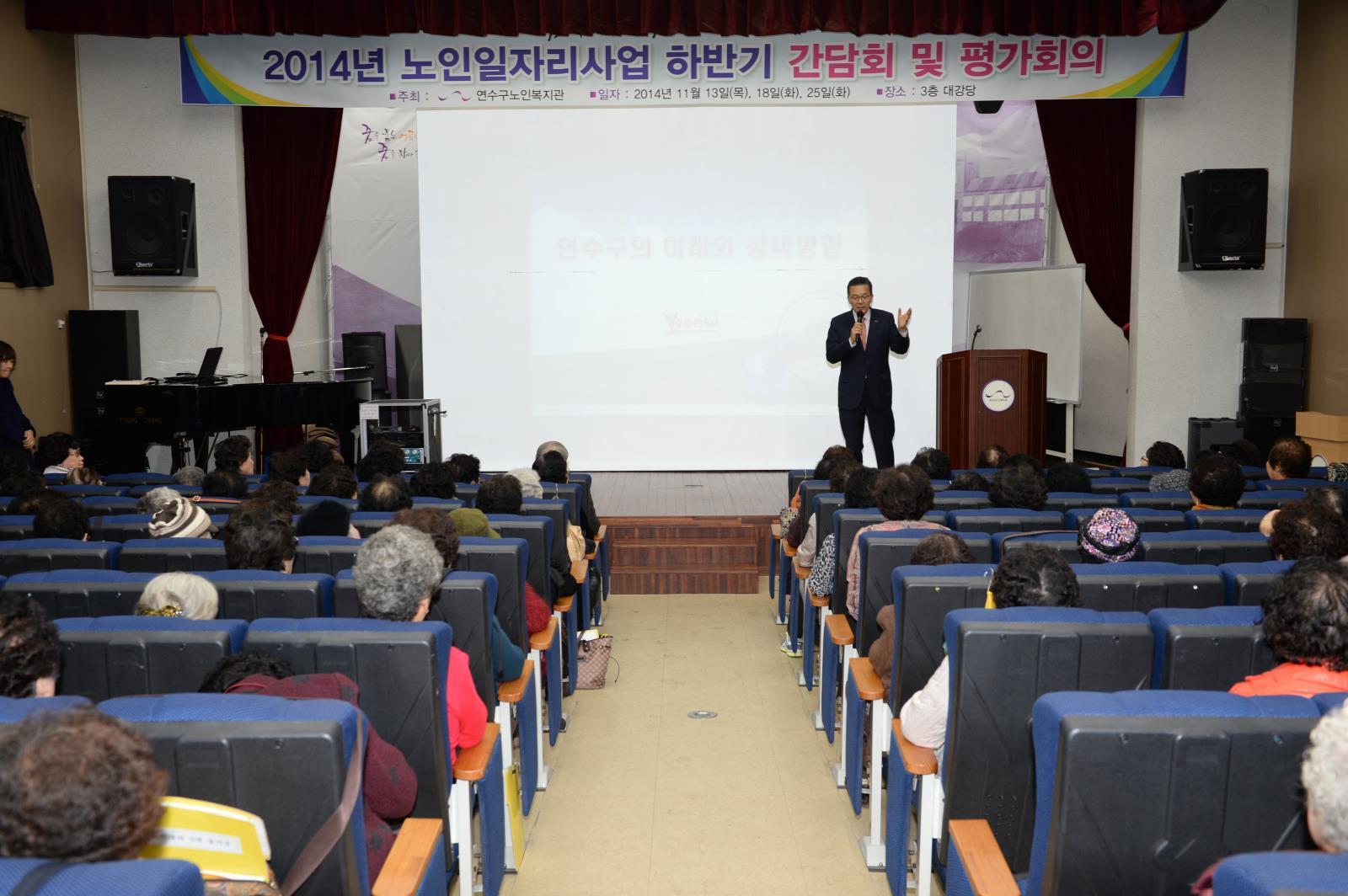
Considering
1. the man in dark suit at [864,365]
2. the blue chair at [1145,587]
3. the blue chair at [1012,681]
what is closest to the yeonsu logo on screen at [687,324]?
the man in dark suit at [864,365]

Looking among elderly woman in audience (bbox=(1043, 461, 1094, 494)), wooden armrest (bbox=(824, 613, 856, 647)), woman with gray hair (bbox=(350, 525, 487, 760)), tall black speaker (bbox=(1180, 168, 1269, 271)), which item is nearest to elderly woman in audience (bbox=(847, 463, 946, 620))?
wooden armrest (bbox=(824, 613, 856, 647))

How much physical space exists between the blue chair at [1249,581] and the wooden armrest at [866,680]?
0.92 metres

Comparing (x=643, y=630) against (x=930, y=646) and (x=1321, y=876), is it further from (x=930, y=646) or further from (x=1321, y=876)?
(x=1321, y=876)

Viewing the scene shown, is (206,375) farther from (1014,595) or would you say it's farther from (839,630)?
(1014,595)

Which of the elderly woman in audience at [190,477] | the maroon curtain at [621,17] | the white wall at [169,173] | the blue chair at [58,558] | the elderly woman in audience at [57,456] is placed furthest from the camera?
the white wall at [169,173]

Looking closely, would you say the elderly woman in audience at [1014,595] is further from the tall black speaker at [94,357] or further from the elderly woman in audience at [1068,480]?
the tall black speaker at [94,357]

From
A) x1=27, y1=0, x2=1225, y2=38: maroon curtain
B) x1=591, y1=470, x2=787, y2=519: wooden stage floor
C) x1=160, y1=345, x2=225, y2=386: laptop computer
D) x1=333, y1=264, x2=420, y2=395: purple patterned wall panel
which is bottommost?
x1=591, y1=470, x2=787, y2=519: wooden stage floor

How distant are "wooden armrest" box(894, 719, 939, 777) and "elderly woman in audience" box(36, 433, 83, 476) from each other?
5.02 meters

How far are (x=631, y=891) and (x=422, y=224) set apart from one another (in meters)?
7.24

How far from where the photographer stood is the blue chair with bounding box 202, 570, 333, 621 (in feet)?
9.29

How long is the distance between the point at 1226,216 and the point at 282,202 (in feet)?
24.7

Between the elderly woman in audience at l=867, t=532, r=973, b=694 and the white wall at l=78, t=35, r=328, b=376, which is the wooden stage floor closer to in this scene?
the white wall at l=78, t=35, r=328, b=376

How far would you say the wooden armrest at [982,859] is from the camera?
2012 mm

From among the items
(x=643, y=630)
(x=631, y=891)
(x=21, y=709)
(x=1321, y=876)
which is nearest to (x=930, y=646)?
(x=631, y=891)
